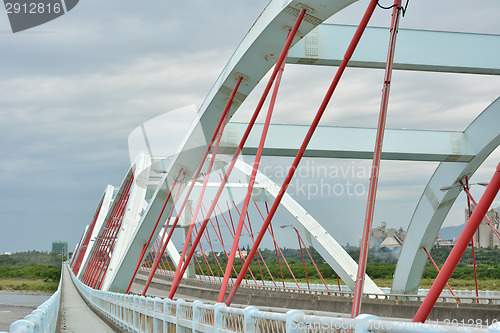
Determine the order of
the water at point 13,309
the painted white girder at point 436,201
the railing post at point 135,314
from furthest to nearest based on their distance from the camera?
1. the water at point 13,309
2. the painted white girder at point 436,201
3. the railing post at point 135,314

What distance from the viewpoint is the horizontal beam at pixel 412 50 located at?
1551 cm

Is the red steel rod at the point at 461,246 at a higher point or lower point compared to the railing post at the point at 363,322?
higher

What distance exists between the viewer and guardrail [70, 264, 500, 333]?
16.0ft

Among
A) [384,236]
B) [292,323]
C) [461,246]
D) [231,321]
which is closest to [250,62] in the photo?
[231,321]

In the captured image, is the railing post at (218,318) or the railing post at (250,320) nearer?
the railing post at (250,320)

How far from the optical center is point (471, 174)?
21.9 metres

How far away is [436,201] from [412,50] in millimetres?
8529

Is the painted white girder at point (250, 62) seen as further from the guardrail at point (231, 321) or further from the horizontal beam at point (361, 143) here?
the guardrail at point (231, 321)

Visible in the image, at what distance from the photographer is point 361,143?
20.4 meters

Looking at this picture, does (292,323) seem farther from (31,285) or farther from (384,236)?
(31,285)

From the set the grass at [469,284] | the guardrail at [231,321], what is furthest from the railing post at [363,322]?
the grass at [469,284]

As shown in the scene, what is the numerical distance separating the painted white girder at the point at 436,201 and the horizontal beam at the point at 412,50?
2812mm

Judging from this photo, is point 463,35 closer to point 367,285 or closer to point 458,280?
point 367,285

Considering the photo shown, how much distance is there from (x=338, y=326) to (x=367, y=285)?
867 inches
